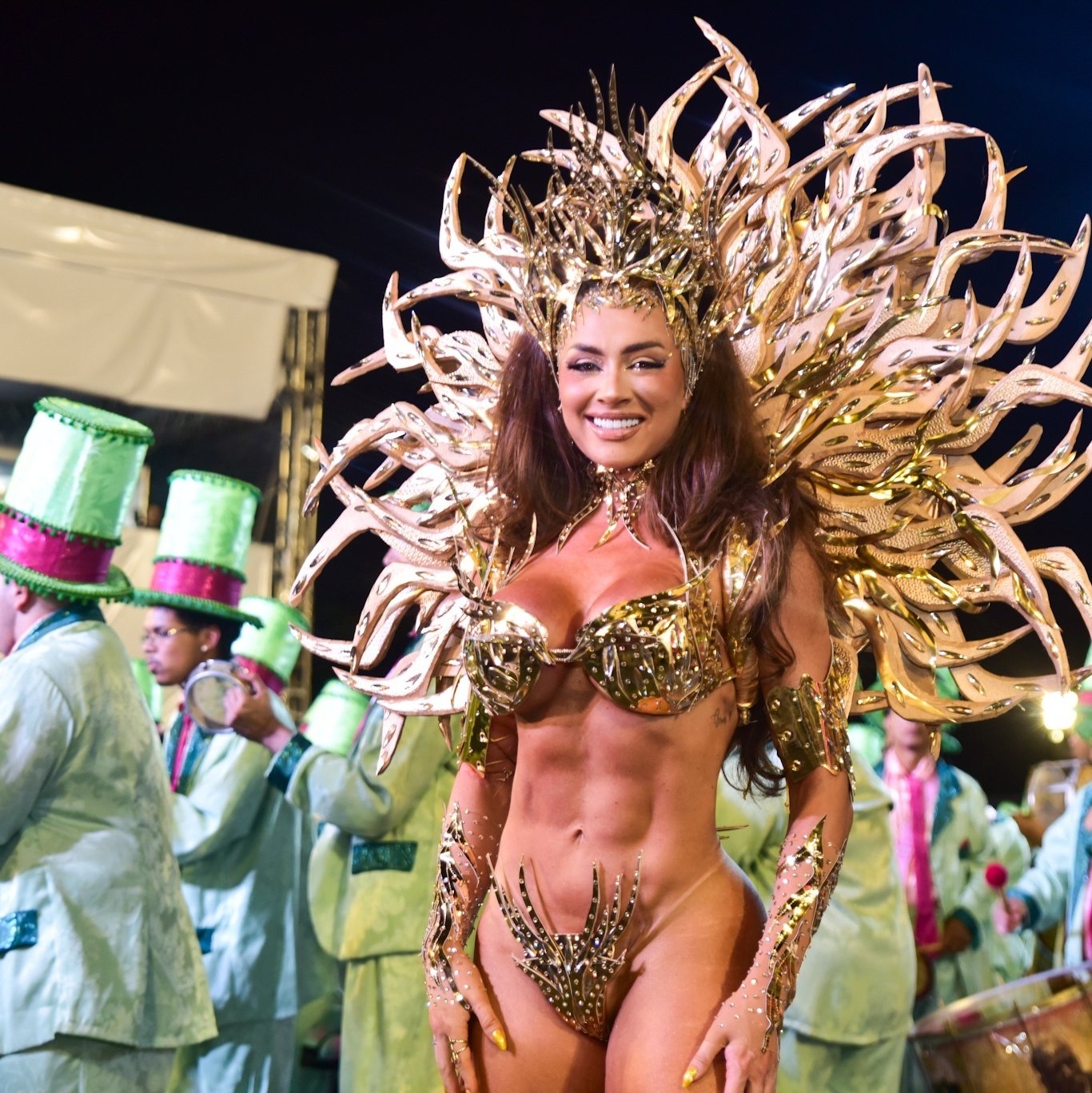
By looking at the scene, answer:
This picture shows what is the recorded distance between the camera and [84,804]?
371 cm

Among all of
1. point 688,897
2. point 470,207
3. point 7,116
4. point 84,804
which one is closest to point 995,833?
point 470,207

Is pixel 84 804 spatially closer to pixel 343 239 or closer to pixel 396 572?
pixel 396 572

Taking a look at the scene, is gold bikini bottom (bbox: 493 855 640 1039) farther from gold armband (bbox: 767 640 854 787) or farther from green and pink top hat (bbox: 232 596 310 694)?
green and pink top hat (bbox: 232 596 310 694)

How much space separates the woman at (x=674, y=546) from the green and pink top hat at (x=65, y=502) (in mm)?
1408

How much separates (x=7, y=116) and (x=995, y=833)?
565 centimetres

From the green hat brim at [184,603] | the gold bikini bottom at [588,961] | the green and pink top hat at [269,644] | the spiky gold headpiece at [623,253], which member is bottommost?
the gold bikini bottom at [588,961]

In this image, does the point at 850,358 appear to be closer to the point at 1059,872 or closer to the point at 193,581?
the point at 193,581

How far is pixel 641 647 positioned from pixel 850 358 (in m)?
0.69

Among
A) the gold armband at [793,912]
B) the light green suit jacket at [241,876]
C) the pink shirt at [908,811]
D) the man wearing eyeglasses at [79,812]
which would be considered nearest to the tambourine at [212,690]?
the man wearing eyeglasses at [79,812]

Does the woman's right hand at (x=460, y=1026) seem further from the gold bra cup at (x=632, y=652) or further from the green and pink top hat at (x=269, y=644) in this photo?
the green and pink top hat at (x=269, y=644)

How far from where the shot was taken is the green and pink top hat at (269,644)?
20.0ft

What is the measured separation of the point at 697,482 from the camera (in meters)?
2.21

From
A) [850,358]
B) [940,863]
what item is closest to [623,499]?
[850,358]

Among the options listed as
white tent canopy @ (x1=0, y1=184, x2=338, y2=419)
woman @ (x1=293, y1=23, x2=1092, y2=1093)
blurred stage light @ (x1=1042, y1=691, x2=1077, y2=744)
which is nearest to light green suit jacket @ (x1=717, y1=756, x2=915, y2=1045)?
blurred stage light @ (x1=1042, y1=691, x2=1077, y2=744)
